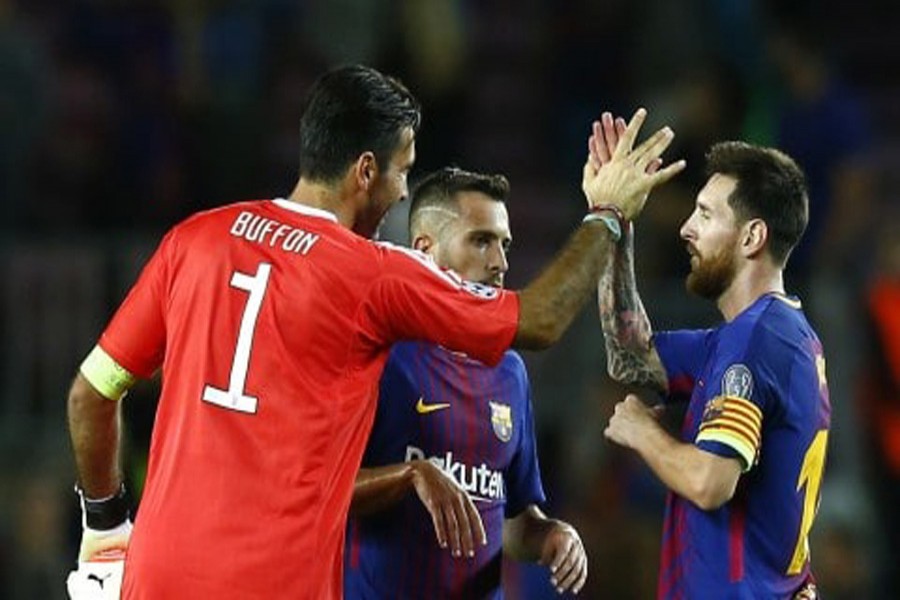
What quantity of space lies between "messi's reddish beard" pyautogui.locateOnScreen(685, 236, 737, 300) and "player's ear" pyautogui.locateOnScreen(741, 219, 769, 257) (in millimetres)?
51

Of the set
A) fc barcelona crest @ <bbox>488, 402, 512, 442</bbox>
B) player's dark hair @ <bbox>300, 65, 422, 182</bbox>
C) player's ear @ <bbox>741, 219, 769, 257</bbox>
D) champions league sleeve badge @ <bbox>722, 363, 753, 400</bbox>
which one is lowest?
fc barcelona crest @ <bbox>488, 402, 512, 442</bbox>

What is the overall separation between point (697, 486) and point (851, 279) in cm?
587

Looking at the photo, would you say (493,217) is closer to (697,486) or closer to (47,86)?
(697,486)

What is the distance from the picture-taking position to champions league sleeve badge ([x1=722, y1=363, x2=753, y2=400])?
6137 millimetres

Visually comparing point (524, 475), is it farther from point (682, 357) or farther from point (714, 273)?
point (714, 273)

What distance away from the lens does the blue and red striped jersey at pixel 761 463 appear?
6188 millimetres

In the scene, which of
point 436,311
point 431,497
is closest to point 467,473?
point 431,497

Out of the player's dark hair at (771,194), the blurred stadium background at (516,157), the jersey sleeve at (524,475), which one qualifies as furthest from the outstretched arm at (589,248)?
the blurred stadium background at (516,157)

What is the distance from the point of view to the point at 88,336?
12164 mm

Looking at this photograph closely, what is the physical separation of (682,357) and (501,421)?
24.3 inches

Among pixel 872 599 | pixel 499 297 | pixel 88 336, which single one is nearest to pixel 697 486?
pixel 499 297

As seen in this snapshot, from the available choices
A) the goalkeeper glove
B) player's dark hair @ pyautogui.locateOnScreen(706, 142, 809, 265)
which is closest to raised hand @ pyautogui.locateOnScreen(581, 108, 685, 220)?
player's dark hair @ pyautogui.locateOnScreen(706, 142, 809, 265)

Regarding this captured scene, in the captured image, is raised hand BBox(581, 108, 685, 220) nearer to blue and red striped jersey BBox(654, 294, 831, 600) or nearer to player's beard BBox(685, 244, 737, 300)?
player's beard BBox(685, 244, 737, 300)

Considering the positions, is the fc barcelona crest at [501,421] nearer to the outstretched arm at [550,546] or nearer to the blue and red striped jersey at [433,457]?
the blue and red striped jersey at [433,457]
